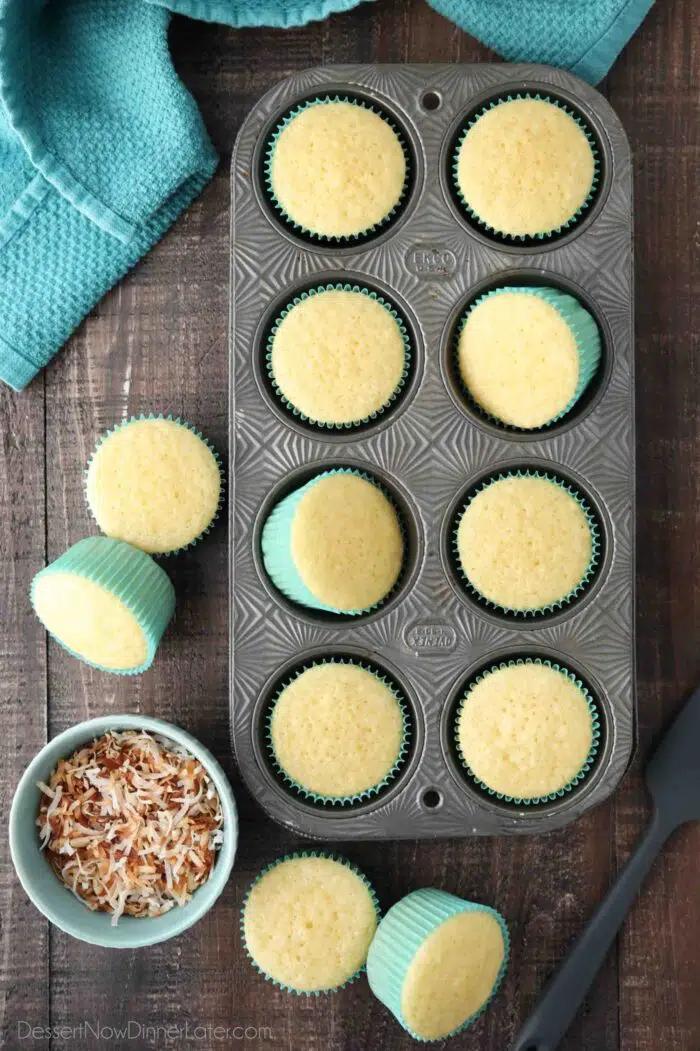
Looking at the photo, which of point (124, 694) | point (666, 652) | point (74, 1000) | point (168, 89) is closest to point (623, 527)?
point (666, 652)

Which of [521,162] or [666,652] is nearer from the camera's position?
[521,162]

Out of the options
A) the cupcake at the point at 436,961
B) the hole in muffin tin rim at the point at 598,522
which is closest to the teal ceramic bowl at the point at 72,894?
the cupcake at the point at 436,961

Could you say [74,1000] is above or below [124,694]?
below

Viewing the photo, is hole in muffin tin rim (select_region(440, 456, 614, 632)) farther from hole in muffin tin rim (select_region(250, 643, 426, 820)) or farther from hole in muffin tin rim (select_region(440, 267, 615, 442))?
hole in muffin tin rim (select_region(250, 643, 426, 820))

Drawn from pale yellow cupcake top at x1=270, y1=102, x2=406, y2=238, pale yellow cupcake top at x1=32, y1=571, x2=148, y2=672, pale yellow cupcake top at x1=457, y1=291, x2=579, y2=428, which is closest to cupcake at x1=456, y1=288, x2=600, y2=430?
pale yellow cupcake top at x1=457, y1=291, x2=579, y2=428

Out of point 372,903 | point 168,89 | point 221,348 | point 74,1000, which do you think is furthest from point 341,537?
point 74,1000

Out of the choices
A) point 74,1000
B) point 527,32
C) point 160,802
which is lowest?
point 74,1000

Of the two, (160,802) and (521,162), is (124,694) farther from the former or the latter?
(521,162)
